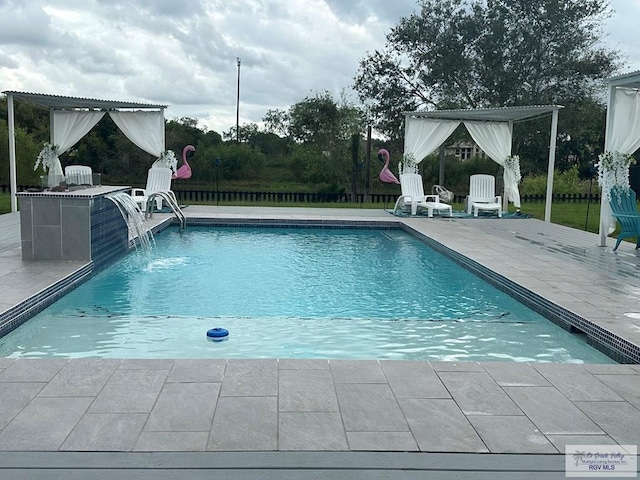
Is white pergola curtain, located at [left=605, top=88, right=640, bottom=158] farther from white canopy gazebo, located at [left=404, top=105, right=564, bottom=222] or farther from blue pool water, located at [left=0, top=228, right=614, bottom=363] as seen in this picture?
white canopy gazebo, located at [left=404, top=105, right=564, bottom=222]

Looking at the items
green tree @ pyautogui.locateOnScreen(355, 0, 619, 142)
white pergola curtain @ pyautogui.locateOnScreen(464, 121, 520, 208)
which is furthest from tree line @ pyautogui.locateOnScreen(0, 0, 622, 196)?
white pergola curtain @ pyautogui.locateOnScreen(464, 121, 520, 208)

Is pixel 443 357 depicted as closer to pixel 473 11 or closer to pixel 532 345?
pixel 532 345

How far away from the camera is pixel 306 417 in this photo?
8.74 feet

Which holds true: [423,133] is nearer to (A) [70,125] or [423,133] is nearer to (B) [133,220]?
(B) [133,220]

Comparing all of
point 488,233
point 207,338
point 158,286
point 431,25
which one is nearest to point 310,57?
point 431,25

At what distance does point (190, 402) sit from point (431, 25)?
17.7 m

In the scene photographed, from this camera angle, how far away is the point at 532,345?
14.3 ft

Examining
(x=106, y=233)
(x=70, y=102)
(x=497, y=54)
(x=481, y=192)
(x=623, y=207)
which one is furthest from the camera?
(x=497, y=54)

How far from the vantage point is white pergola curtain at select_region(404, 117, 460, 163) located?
12.8 meters

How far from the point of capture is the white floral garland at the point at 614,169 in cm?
795

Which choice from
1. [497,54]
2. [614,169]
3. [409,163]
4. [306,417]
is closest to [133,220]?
[306,417]
